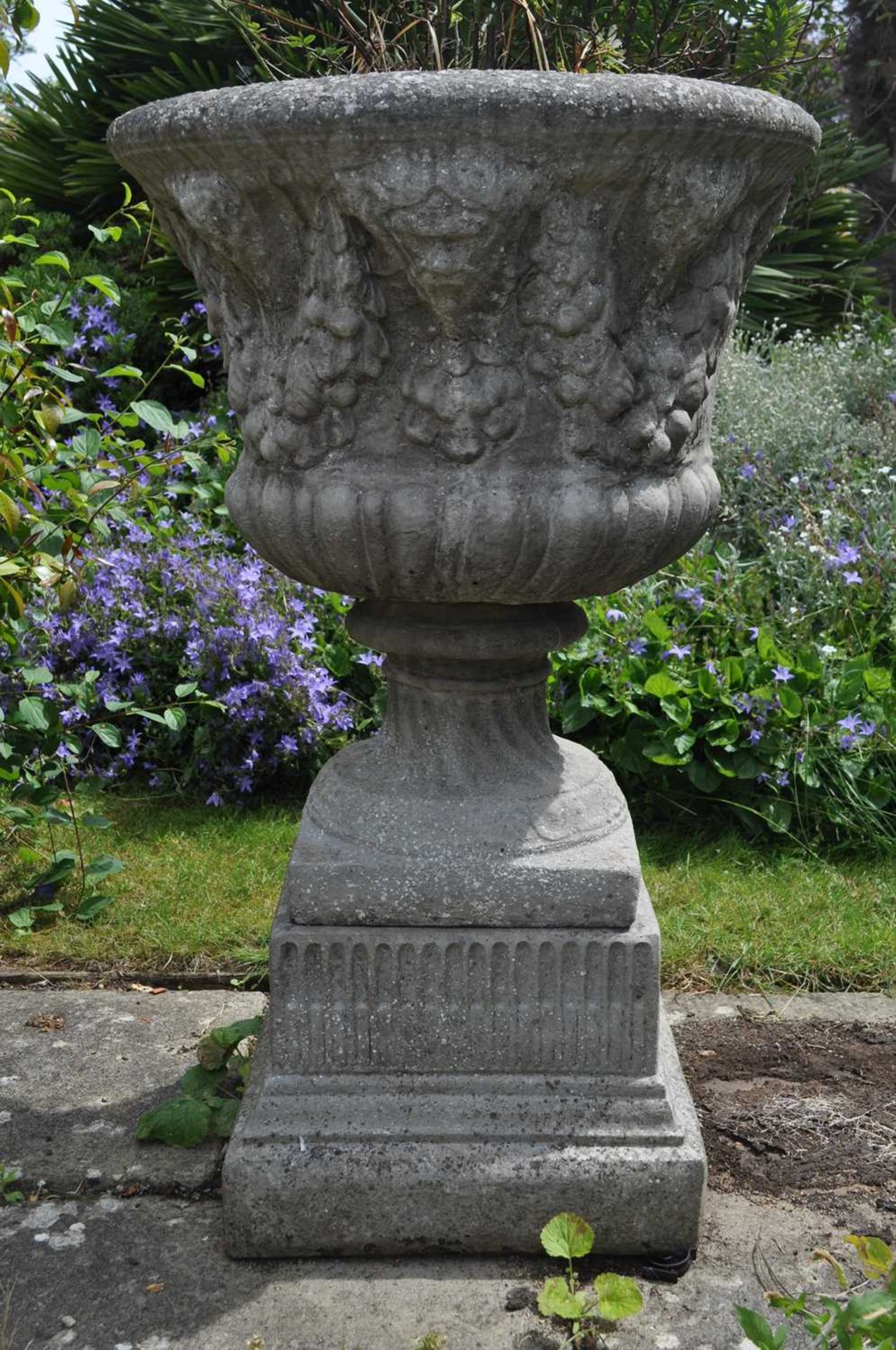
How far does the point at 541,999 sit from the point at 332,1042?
331mm

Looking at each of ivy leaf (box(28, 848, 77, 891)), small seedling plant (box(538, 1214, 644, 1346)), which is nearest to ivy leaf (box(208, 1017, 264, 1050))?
small seedling plant (box(538, 1214, 644, 1346))

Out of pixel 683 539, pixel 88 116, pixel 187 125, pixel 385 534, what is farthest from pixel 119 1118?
pixel 88 116

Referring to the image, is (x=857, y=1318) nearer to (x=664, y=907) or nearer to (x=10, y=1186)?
(x=10, y=1186)

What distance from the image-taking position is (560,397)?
1.90 m

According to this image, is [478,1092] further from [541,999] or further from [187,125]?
[187,125]

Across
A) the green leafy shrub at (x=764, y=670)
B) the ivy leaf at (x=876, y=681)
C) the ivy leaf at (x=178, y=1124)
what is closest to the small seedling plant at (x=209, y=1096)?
the ivy leaf at (x=178, y=1124)

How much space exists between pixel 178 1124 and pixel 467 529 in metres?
1.14

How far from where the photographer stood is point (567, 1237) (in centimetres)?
201

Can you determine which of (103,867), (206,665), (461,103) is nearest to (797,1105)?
(103,867)

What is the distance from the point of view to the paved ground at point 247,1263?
196cm

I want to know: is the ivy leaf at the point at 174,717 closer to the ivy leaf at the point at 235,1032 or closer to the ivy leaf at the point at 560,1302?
the ivy leaf at the point at 235,1032

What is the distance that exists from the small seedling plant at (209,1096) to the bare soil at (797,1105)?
0.81m

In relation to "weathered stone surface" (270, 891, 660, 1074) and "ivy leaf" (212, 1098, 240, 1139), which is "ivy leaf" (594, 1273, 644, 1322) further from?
"ivy leaf" (212, 1098, 240, 1139)

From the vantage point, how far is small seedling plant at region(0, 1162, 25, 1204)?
221 cm
